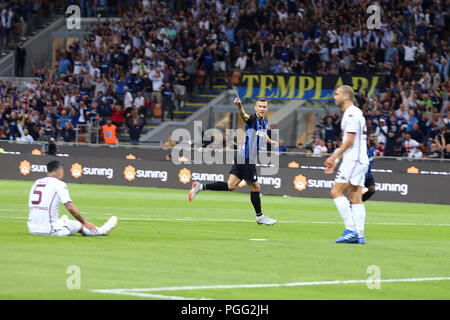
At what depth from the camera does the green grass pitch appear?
9.52m

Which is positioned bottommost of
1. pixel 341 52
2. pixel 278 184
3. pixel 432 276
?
pixel 278 184

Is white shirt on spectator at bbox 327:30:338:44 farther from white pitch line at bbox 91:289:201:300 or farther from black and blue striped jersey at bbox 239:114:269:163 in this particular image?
white pitch line at bbox 91:289:201:300

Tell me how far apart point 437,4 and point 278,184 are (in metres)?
12.7

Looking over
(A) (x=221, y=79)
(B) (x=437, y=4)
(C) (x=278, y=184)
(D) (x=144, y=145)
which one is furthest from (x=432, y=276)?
(A) (x=221, y=79)

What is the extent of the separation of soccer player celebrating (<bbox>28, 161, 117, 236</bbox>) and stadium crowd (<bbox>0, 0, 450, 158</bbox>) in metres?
20.8

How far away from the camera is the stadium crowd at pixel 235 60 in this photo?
36.4 metres

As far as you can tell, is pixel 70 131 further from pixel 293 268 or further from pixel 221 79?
pixel 293 268

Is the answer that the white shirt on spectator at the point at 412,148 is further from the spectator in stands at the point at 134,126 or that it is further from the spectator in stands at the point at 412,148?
the spectator in stands at the point at 134,126

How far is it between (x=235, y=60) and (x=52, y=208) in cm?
Result: 3120

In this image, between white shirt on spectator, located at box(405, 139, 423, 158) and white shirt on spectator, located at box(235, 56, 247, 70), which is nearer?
white shirt on spectator, located at box(405, 139, 423, 158)

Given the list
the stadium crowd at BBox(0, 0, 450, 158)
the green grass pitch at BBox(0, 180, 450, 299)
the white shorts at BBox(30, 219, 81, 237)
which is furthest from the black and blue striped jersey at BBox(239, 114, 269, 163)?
the stadium crowd at BBox(0, 0, 450, 158)

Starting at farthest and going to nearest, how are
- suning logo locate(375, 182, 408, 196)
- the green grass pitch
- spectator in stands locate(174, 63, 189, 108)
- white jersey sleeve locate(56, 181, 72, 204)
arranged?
spectator in stands locate(174, 63, 189, 108) < suning logo locate(375, 182, 408, 196) < white jersey sleeve locate(56, 181, 72, 204) < the green grass pitch

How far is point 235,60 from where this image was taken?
44.5 meters

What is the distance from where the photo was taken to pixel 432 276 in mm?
11266
